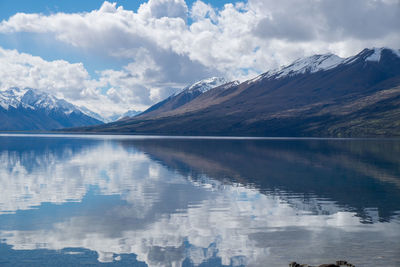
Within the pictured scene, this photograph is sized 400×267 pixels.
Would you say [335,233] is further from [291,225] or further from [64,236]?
[64,236]

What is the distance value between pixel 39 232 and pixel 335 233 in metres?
24.7

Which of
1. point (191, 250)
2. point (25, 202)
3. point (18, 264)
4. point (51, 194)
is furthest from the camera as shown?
point (51, 194)

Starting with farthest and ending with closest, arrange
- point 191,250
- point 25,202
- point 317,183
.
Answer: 1. point 317,183
2. point 25,202
3. point 191,250

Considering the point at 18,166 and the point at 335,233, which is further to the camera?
the point at 18,166

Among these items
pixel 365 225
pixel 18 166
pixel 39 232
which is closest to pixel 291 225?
pixel 365 225

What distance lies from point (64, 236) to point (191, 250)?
35.6 feet

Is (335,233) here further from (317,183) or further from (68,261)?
(317,183)

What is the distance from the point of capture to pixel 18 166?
84.7 meters

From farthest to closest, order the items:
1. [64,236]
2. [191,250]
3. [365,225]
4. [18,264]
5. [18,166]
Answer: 1. [18,166]
2. [365,225]
3. [64,236]
4. [191,250]
5. [18,264]

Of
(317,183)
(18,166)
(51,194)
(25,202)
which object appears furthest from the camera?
(18,166)

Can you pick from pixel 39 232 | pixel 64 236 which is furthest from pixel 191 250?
pixel 39 232

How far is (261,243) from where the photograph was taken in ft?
96.0

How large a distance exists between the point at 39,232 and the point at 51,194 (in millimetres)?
19921

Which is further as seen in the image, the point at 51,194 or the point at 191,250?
the point at 51,194
